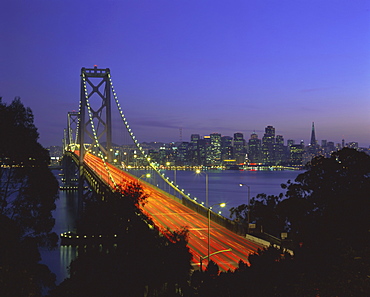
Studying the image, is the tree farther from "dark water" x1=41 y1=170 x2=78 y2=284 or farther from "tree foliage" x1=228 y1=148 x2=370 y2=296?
"dark water" x1=41 y1=170 x2=78 y2=284

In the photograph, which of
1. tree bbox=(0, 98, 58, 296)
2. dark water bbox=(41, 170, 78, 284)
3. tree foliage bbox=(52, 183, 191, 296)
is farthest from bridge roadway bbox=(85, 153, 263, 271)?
tree bbox=(0, 98, 58, 296)

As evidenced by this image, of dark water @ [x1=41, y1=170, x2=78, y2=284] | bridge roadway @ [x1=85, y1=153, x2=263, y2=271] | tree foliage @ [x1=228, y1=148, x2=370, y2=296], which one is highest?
tree foliage @ [x1=228, y1=148, x2=370, y2=296]

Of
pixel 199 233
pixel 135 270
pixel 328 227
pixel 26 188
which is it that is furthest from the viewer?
pixel 199 233

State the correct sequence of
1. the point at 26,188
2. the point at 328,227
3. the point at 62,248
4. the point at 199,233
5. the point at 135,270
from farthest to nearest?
1. the point at 62,248
2. the point at 199,233
3. the point at 328,227
4. the point at 26,188
5. the point at 135,270

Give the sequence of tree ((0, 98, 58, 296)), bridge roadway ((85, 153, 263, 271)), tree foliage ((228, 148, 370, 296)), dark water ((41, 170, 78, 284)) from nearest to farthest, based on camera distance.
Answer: tree foliage ((228, 148, 370, 296)) < tree ((0, 98, 58, 296)) < bridge roadway ((85, 153, 263, 271)) < dark water ((41, 170, 78, 284))

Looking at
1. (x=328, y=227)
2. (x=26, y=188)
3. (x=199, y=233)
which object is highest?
(x=26, y=188)

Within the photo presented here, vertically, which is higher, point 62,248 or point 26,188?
point 26,188

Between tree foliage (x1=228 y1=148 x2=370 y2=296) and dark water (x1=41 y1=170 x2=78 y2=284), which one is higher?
tree foliage (x1=228 y1=148 x2=370 y2=296)

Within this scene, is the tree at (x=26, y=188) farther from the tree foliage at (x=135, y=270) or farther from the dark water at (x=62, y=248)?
the dark water at (x=62, y=248)

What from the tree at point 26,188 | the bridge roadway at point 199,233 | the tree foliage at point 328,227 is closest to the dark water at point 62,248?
the bridge roadway at point 199,233

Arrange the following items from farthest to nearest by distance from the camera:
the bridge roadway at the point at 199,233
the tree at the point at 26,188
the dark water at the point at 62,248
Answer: the dark water at the point at 62,248 < the bridge roadway at the point at 199,233 < the tree at the point at 26,188

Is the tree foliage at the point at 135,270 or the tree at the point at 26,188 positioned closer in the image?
the tree foliage at the point at 135,270

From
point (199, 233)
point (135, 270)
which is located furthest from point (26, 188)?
point (199, 233)

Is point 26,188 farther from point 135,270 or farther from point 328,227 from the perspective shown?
point 328,227
